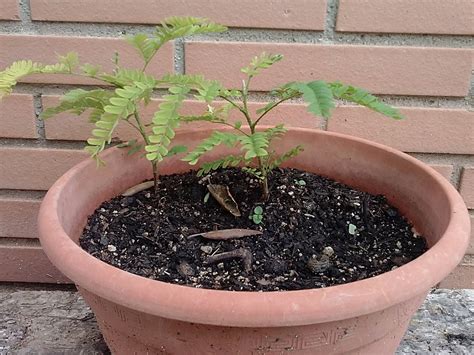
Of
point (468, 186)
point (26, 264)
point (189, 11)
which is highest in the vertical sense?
point (189, 11)

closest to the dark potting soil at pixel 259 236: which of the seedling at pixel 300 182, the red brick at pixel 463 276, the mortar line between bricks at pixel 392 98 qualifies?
the seedling at pixel 300 182

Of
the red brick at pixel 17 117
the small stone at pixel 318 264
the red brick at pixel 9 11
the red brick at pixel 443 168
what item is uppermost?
the red brick at pixel 9 11

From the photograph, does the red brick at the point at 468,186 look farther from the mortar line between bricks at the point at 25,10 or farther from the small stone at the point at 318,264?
the mortar line between bricks at the point at 25,10

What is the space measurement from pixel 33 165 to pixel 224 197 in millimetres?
536

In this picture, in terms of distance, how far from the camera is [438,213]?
0.93m

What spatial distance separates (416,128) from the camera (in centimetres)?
124

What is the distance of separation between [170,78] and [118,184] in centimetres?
30

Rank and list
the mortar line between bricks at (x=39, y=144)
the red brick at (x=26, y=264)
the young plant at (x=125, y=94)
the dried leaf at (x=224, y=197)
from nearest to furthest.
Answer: the young plant at (x=125, y=94), the dried leaf at (x=224, y=197), the mortar line between bricks at (x=39, y=144), the red brick at (x=26, y=264)

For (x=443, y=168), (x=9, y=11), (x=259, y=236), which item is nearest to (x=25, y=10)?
(x=9, y=11)

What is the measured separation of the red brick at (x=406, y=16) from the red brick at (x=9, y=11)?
0.70 m

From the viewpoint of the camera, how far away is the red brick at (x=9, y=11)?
1145 millimetres

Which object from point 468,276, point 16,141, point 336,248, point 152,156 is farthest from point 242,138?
point 468,276

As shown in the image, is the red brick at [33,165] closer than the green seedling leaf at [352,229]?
No

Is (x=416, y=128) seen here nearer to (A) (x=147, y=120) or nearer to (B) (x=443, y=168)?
(B) (x=443, y=168)
